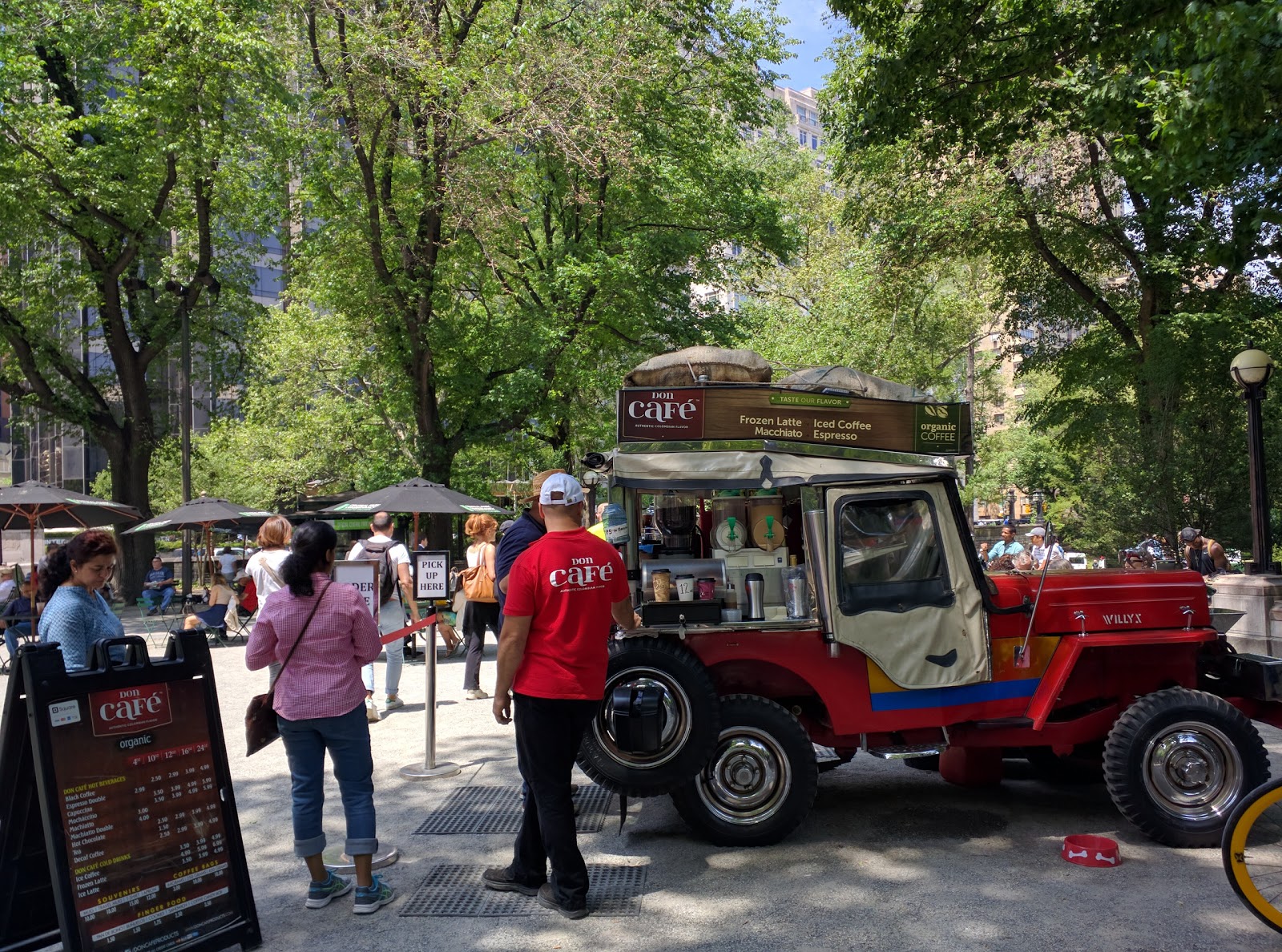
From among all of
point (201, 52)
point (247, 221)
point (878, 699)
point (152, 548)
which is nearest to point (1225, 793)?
point (878, 699)

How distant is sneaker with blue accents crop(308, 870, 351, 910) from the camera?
507cm

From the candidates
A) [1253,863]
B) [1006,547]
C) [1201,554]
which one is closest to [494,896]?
[1253,863]

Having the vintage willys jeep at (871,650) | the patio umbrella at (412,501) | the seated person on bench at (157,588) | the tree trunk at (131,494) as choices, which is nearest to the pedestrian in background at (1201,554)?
the vintage willys jeep at (871,650)

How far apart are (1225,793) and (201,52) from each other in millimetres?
21315

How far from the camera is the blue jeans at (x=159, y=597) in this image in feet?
73.5

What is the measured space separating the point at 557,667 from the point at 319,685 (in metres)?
1.11

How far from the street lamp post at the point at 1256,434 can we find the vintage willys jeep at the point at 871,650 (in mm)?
7555

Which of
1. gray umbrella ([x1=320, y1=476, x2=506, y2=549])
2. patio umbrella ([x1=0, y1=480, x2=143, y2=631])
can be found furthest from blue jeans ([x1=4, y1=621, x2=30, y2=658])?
gray umbrella ([x1=320, y1=476, x2=506, y2=549])

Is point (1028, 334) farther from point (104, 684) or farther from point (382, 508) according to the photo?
point (104, 684)

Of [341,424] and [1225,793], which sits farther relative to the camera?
[341,424]

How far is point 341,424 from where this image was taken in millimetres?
32844

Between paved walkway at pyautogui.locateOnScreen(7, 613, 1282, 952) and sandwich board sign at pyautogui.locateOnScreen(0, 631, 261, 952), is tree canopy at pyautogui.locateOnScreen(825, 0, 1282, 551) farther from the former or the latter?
sandwich board sign at pyautogui.locateOnScreen(0, 631, 261, 952)

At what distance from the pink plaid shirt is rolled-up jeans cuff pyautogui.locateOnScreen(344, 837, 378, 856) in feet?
2.05

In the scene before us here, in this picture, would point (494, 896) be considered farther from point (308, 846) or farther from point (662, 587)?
point (662, 587)
